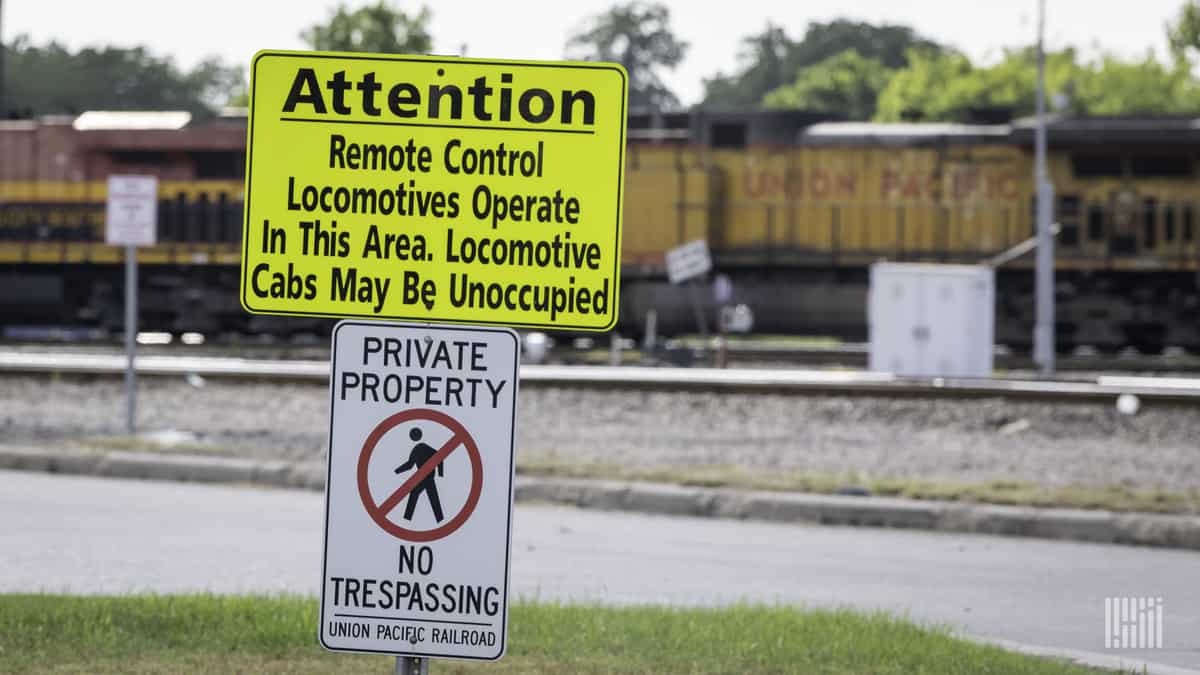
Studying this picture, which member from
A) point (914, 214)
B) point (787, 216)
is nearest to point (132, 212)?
point (787, 216)

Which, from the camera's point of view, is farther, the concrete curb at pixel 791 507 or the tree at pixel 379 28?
the tree at pixel 379 28

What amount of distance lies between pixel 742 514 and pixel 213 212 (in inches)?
861

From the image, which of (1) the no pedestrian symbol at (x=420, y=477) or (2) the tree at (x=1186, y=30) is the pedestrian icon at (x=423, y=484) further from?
(2) the tree at (x=1186, y=30)

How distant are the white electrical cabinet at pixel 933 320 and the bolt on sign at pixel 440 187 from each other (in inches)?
737

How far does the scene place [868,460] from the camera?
13523mm

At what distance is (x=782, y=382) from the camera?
17.7 meters

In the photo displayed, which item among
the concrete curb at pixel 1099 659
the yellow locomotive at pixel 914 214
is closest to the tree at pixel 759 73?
the yellow locomotive at pixel 914 214

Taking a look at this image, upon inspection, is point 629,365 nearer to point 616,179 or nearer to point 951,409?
point 951,409

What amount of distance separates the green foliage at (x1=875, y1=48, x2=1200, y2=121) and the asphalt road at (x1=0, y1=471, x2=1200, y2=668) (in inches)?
2324

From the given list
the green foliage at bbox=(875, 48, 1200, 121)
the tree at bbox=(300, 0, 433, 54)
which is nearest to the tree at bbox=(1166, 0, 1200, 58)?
the green foliage at bbox=(875, 48, 1200, 121)

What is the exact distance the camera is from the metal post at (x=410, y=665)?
3.62m

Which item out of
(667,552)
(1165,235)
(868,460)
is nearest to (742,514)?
(667,552)

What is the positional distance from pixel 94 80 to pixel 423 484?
297 ft

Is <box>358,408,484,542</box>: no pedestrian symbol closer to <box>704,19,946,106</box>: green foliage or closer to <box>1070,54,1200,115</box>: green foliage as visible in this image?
<box>1070,54,1200,115</box>: green foliage
